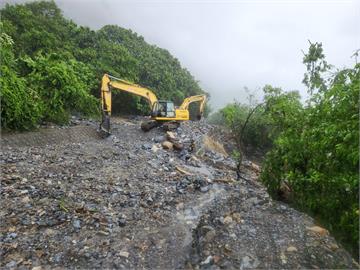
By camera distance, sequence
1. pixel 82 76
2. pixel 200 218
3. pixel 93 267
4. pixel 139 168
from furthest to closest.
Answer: pixel 82 76
pixel 139 168
pixel 200 218
pixel 93 267

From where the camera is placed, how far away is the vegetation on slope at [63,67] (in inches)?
395

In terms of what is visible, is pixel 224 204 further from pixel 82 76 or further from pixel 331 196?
pixel 82 76

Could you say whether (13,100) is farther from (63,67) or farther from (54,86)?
(63,67)

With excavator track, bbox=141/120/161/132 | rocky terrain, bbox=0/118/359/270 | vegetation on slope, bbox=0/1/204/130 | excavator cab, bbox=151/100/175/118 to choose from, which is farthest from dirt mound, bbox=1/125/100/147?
excavator cab, bbox=151/100/175/118

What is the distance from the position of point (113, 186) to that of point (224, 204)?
2326 mm

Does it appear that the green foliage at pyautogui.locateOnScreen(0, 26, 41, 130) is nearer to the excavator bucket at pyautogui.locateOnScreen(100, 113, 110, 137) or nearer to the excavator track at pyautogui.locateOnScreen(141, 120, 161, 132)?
the excavator bucket at pyautogui.locateOnScreen(100, 113, 110, 137)

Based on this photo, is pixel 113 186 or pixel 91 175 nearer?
pixel 113 186

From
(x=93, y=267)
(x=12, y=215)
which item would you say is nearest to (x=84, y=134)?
(x=12, y=215)

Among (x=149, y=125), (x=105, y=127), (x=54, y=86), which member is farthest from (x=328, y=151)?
(x=54, y=86)

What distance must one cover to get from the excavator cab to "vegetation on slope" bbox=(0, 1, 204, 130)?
132 inches

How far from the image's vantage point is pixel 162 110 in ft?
42.0

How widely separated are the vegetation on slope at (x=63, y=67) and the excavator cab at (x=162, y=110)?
11.0 ft

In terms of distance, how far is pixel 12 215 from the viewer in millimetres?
4906

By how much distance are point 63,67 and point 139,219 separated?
9505 millimetres
